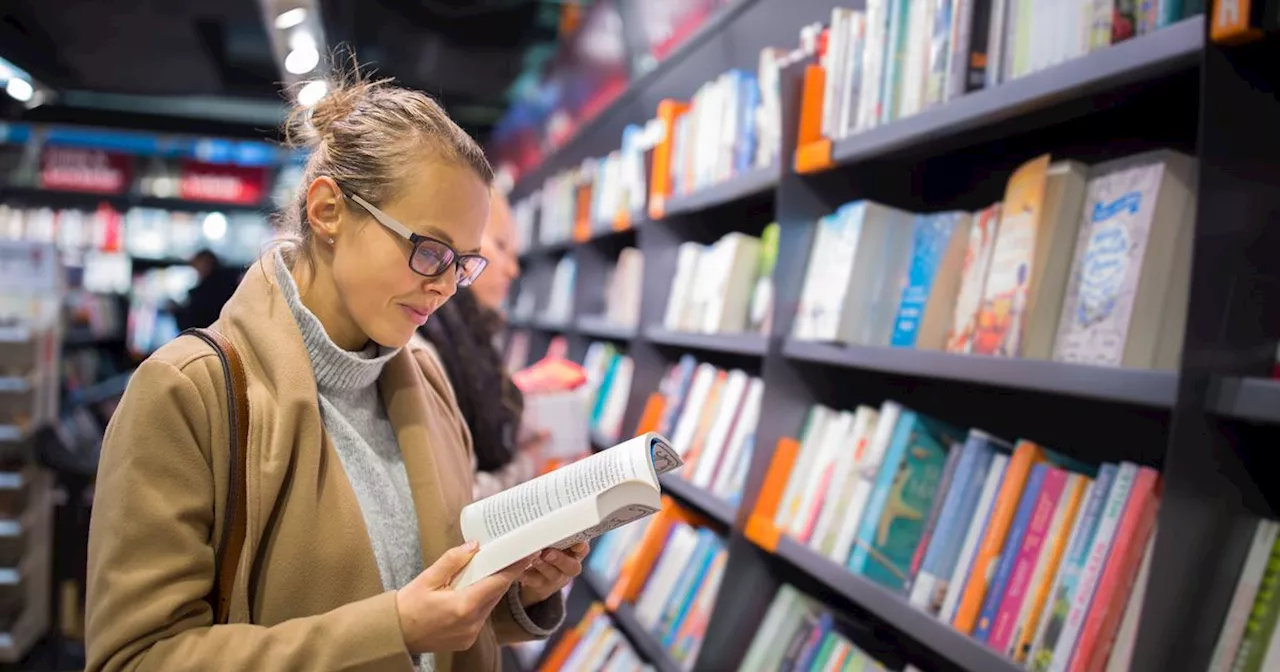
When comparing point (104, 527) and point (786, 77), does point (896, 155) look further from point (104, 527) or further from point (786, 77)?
point (104, 527)

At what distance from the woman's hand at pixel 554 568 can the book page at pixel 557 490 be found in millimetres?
66

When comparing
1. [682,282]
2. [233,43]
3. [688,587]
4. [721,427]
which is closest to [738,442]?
[721,427]

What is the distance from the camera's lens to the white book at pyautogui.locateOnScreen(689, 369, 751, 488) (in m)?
2.38

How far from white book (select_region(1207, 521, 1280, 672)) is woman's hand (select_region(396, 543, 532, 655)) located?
847 millimetres

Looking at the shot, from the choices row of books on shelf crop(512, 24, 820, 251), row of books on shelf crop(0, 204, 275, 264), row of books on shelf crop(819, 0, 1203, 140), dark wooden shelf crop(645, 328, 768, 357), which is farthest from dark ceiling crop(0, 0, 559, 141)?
row of books on shelf crop(819, 0, 1203, 140)

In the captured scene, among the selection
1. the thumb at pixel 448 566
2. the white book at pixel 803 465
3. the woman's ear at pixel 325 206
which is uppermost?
the woman's ear at pixel 325 206

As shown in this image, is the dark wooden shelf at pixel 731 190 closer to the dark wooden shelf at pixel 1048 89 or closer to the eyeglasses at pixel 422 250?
the dark wooden shelf at pixel 1048 89

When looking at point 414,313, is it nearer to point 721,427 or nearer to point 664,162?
point 721,427

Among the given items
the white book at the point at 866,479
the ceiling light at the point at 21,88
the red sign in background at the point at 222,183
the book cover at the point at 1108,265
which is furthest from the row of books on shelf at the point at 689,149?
the red sign in background at the point at 222,183

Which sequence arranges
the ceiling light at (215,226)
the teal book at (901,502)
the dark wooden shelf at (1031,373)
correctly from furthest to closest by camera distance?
the ceiling light at (215,226) < the teal book at (901,502) < the dark wooden shelf at (1031,373)

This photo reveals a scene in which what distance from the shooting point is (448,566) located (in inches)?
40.5

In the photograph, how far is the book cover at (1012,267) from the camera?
1.40 meters

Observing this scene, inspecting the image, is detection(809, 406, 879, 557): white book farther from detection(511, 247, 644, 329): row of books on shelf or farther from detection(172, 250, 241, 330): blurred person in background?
detection(172, 250, 241, 330): blurred person in background

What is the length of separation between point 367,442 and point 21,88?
5.95m
